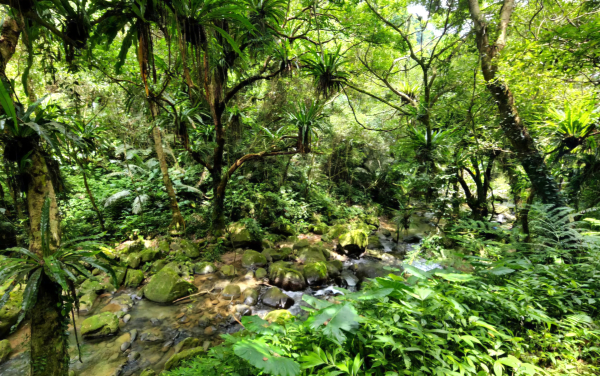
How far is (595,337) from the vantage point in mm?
1244

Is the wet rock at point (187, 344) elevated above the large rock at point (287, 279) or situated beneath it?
situated beneath

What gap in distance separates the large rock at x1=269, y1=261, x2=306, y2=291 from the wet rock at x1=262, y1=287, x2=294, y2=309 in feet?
1.13

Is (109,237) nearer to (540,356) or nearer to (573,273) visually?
(540,356)

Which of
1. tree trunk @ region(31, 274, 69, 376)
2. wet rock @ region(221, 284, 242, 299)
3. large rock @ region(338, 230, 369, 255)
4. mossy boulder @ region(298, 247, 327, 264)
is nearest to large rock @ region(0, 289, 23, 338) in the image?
tree trunk @ region(31, 274, 69, 376)

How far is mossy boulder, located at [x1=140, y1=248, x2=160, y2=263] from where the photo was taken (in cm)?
461

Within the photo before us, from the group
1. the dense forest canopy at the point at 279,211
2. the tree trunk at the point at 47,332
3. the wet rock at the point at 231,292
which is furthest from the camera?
the wet rock at the point at 231,292

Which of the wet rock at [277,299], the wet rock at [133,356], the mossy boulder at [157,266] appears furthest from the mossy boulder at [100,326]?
the wet rock at [277,299]

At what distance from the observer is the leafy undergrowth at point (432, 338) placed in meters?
1.04

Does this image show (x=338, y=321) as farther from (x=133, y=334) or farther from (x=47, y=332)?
(x=133, y=334)

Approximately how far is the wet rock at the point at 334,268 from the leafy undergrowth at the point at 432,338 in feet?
11.7

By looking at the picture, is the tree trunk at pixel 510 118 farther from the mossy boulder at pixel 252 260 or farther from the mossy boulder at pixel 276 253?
the mossy boulder at pixel 252 260

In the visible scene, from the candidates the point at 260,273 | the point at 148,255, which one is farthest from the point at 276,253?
the point at 148,255

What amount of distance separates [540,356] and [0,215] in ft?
23.3

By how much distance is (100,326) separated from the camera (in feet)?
10.0
